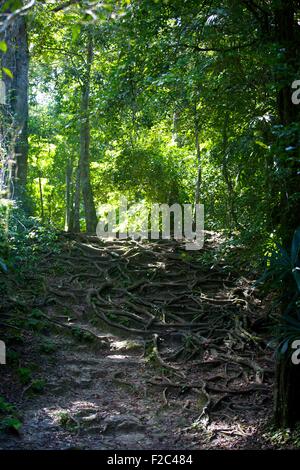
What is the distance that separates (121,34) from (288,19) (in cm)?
216

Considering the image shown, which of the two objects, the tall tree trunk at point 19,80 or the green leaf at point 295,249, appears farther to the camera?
the tall tree trunk at point 19,80

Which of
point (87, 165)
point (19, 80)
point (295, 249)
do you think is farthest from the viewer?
point (87, 165)

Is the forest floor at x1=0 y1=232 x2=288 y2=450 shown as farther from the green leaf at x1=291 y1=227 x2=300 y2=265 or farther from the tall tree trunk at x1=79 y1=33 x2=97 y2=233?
the tall tree trunk at x1=79 y1=33 x2=97 y2=233

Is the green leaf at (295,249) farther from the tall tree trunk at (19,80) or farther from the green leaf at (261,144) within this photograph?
the tall tree trunk at (19,80)

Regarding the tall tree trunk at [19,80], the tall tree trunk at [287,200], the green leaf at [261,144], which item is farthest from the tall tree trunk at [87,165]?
the tall tree trunk at [287,200]

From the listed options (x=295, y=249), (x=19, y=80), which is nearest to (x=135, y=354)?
(x=295, y=249)

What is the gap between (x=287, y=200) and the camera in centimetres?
487

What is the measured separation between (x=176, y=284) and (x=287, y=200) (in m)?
4.55

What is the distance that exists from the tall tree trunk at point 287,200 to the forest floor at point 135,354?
0.35m

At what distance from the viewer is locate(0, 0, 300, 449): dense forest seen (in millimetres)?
4863

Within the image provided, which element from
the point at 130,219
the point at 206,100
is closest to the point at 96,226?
the point at 130,219

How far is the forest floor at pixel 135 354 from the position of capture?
5.19m

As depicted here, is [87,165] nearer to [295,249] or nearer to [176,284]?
[176,284]
